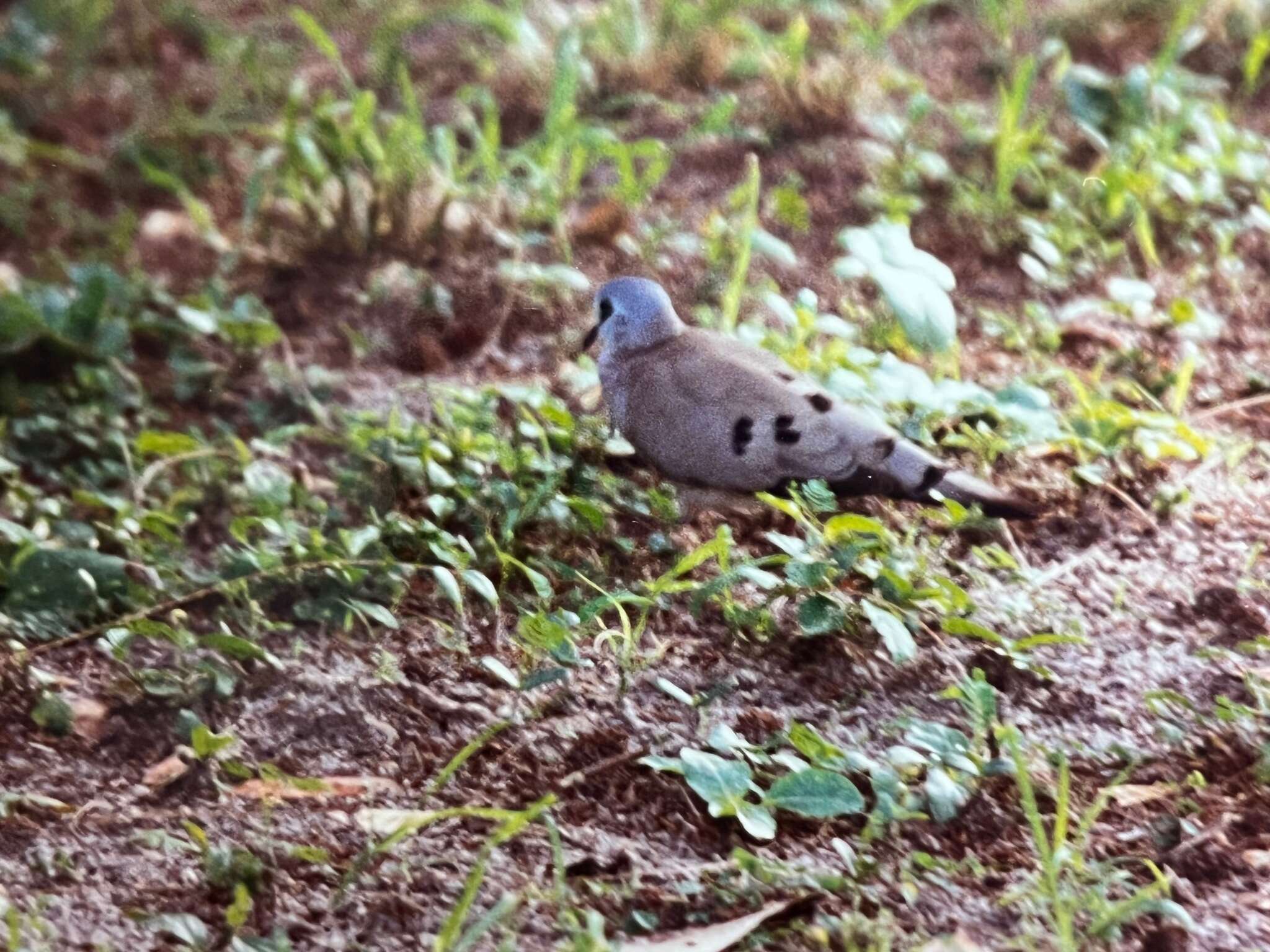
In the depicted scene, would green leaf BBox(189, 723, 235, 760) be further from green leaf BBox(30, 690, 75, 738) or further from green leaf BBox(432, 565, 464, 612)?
green leaf BBox(432, 565, 464, 612)

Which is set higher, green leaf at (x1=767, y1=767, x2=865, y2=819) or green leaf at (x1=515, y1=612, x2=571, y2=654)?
green leaf at (x1=515, y1=612, x2=571, y2=654)

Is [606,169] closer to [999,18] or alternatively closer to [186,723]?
[999,18]

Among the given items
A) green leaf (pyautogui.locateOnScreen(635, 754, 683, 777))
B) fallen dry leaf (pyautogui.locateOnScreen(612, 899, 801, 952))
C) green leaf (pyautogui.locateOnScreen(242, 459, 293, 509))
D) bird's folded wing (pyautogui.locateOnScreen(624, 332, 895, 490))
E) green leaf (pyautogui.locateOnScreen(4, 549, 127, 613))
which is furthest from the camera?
green leaf (pyautogui.locateOnScreen(242, 459, 293, 509))

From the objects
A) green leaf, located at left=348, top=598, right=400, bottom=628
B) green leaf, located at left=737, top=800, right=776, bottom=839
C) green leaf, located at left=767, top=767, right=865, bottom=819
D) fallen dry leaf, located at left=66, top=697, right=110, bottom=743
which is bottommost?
fallen dry leaf, located at left=66, top=697, right=110, bottom=743

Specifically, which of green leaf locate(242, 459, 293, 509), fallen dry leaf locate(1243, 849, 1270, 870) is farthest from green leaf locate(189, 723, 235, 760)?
fallen dry leaf locate(1243, 849, 1270, 870)

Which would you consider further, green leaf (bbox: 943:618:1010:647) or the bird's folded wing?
the bird's folded wing

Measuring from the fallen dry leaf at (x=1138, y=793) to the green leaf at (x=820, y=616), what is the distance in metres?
Answer: 0.51

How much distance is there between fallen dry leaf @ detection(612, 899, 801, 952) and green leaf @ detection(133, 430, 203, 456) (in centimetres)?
→ 164

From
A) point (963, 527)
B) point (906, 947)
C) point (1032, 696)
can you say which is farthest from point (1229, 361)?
point (906, 947)

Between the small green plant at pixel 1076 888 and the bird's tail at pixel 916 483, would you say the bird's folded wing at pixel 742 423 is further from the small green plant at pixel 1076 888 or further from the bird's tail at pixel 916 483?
the small green plant at pixel 1076 888

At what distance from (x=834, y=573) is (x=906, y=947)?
0.73m

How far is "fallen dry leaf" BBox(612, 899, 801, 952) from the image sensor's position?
210cm

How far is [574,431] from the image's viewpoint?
3254mm

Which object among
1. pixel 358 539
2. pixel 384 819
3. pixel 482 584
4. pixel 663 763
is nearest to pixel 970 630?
pixel 663 763
